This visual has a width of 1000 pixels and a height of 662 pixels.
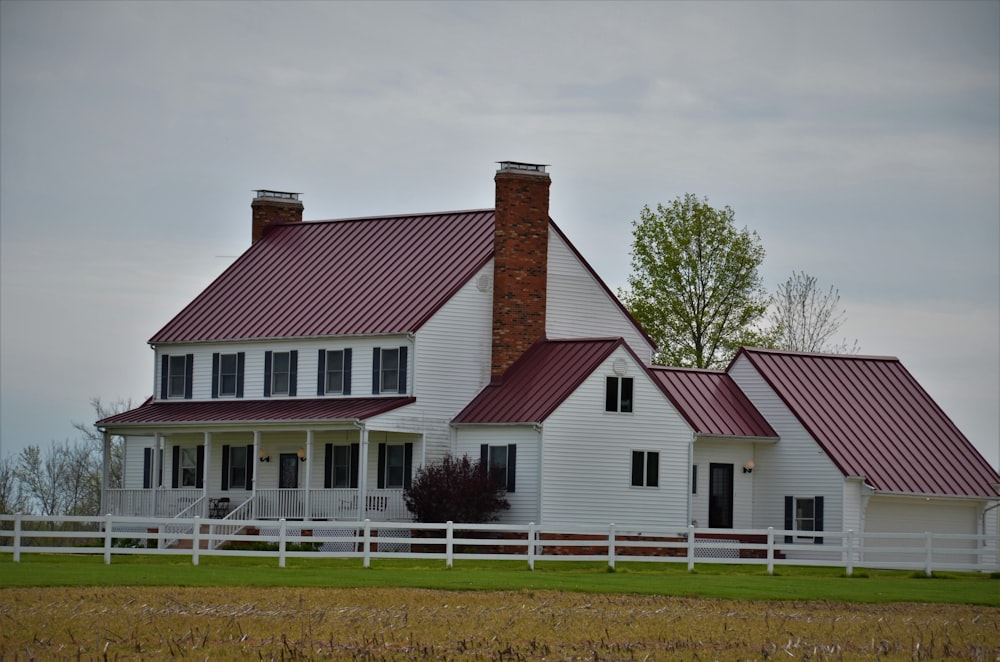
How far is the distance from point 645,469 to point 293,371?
443 inches

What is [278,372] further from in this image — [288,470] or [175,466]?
[175,466]

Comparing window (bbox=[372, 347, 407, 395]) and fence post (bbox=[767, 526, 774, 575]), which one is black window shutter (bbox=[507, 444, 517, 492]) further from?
fence post (bbox=[767, 526, 774, 575])

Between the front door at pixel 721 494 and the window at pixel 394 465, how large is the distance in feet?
29.0

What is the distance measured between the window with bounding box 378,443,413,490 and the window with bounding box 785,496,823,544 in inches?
428

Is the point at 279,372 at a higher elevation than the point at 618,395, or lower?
higher

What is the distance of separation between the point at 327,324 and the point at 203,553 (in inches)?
518

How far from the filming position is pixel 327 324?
5094 cm

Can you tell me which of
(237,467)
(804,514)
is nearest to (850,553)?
(804,514)

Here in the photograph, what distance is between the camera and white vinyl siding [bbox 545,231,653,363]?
2030 inches

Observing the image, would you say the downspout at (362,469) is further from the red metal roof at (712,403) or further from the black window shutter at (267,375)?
the red metal roof at (712,403)

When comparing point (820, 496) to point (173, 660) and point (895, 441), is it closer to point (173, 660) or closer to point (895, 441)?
point (895, 441)

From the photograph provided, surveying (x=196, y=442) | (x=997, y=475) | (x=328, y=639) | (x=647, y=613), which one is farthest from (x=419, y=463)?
(x=328, y=639)

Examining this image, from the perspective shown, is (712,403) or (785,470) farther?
(712,403)

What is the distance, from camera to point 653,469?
47812mm
